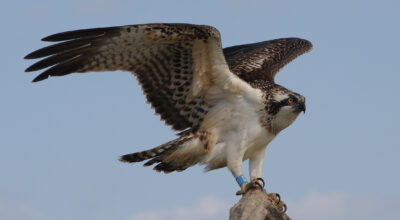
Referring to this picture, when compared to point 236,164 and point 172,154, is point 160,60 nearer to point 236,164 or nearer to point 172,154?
point 172,154

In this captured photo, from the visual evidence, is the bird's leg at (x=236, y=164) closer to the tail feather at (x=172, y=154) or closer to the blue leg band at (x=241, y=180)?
the blue leg band at (x=241, y=180)

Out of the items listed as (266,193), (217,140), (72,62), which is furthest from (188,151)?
(72,62)

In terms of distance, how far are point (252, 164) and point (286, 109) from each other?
0.84 meters

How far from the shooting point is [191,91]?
9.27 metres

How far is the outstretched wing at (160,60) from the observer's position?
853 centimetres

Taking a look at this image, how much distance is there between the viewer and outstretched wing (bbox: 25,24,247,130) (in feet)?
28.0

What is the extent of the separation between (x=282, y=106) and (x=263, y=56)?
223cm

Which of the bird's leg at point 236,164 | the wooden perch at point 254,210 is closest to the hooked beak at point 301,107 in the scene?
the bird's leg at point 236,164

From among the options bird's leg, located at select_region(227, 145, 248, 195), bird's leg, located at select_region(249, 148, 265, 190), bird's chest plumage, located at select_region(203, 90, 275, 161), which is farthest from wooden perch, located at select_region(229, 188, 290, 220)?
bird's leg, located at select_region(249, 148, 265, 190)

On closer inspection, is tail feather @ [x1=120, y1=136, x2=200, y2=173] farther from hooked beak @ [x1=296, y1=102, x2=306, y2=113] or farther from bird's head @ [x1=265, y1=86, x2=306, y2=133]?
hooked beak @ [x1=296, y1=102, x2=306, y2=113]

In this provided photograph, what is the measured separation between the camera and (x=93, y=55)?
8.84 meters

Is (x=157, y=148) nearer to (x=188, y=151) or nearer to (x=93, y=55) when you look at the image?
(x=188, y=151)

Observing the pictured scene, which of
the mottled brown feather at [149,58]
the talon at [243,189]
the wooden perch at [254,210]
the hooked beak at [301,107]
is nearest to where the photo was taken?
the wooden perch at [254,210]

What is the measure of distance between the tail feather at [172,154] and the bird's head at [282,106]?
946mm
